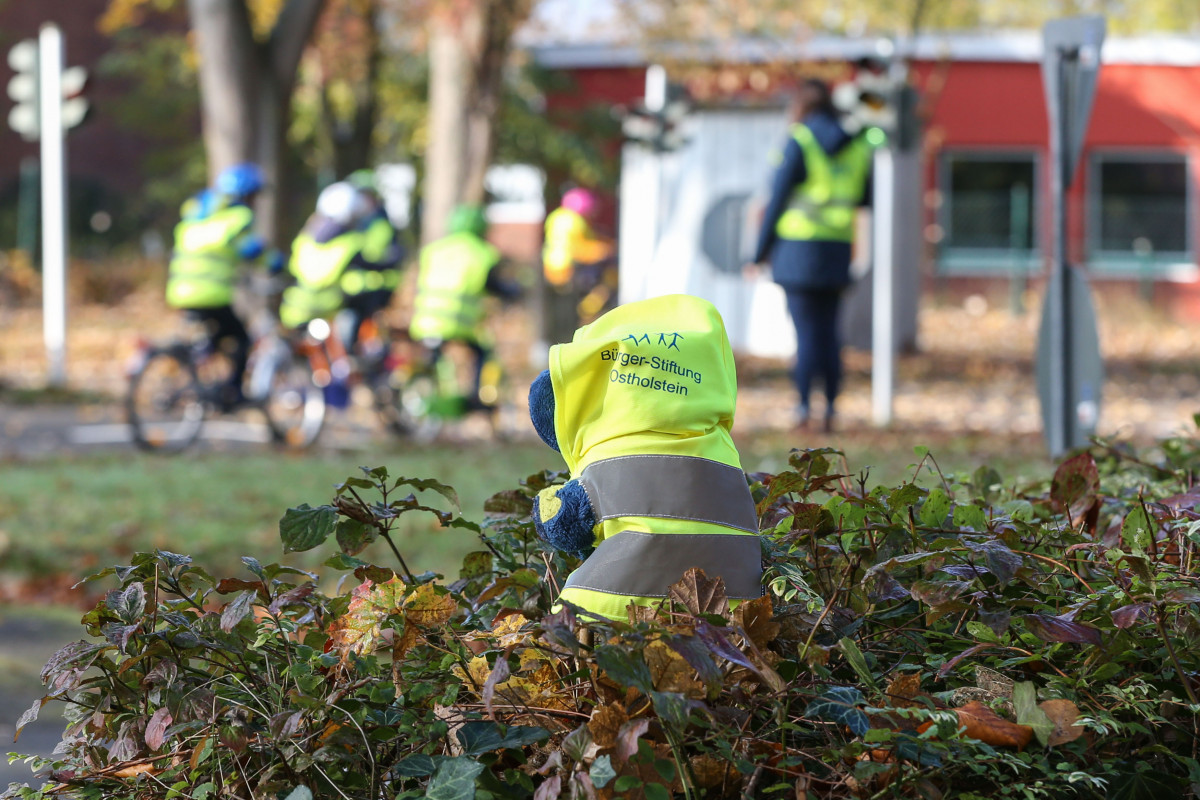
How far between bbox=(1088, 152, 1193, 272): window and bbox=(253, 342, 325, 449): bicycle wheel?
21.3 m

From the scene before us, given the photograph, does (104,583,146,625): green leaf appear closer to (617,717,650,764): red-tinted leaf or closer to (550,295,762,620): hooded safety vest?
(550,295,762,620): hooded safety vest

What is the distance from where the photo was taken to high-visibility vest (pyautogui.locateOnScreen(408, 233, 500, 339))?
10953mm

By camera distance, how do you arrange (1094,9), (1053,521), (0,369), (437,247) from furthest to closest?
(1094,9) → (0,369) → (437,247) → (1053,521)

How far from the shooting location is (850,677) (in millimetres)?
1960

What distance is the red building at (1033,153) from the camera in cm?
2852

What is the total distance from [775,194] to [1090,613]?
26.2ft

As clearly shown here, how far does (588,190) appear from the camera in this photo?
26641 millimetres

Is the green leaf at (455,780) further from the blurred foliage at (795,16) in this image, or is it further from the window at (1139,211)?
the window at (1139,211)

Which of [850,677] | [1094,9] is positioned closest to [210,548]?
[850,677]

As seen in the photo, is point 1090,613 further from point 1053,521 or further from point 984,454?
point 984,454

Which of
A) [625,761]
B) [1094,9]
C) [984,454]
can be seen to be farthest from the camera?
[1094,9]

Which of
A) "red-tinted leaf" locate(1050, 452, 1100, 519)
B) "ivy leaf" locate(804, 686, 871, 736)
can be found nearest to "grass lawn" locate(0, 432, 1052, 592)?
"red-tinted leaf" locate(1050, 452, 1100, 519)

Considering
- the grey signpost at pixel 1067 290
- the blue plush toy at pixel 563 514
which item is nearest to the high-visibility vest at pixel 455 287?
the grey signpost at pixel 1067 290

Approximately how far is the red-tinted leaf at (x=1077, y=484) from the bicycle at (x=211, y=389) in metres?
8.44
